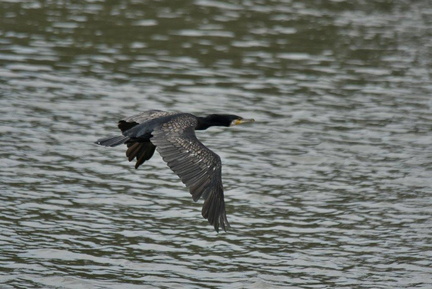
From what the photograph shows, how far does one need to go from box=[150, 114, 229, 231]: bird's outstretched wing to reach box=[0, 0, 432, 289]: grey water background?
113 cm

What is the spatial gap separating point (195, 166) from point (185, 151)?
0.72 ft

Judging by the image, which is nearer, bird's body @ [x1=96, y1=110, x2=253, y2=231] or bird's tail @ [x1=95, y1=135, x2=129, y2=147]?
bird's body @ [x1=96, y1=110, x2=253, y2=231]

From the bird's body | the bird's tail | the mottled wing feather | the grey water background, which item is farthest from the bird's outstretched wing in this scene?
the grey water background

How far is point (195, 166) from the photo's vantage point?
31.7 feet

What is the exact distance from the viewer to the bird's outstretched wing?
30.7ft

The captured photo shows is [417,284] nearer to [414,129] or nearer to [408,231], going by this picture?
[408,231]

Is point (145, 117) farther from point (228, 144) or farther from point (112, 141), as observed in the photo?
point (228, 144)

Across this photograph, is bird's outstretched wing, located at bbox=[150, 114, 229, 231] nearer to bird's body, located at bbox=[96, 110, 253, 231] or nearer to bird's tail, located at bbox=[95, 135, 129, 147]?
bird's body, located at bbox=[96, 110, 253, 231]

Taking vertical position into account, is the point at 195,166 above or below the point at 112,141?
below

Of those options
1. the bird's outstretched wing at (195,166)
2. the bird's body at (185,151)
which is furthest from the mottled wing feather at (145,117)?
the bird's outstretched wing at (195,166)

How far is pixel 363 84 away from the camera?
749 inches

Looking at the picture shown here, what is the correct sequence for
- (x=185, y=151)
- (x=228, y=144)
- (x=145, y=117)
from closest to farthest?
(x=185, y=151) < (x=145, y=117) < (x=228, y=144)

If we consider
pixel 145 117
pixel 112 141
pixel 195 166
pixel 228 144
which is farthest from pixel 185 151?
pixel 228 144

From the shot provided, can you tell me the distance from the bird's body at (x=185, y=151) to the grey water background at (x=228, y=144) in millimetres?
1183
